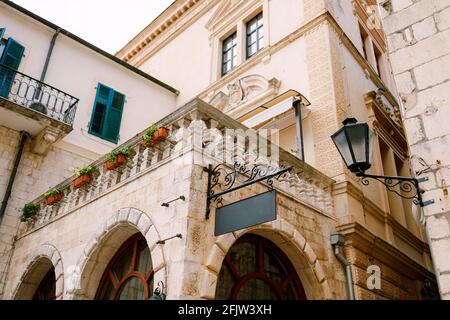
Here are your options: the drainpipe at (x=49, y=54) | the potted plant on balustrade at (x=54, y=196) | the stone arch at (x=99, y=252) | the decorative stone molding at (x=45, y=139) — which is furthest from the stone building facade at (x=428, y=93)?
the drainpipe at (x=49, y=54)

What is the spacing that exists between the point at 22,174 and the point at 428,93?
339 inches

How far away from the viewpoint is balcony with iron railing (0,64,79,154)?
30.0ft

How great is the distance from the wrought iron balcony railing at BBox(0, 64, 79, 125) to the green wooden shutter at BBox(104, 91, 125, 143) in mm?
1273

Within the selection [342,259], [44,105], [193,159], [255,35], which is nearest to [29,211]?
[44,105]

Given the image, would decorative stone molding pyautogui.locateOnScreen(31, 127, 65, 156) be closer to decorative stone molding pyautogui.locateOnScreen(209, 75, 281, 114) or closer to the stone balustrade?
the stone balustrade

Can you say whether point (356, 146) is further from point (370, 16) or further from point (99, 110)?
point (370, 16)

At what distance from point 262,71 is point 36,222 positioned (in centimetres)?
700

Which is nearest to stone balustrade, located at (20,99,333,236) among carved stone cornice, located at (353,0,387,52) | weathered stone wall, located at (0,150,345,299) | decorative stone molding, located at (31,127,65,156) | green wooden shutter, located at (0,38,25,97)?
weathered stone wall, located at (0,150,345,299)

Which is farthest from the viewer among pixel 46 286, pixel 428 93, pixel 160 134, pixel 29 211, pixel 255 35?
pixel 255 35

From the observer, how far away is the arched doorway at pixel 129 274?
224 inches

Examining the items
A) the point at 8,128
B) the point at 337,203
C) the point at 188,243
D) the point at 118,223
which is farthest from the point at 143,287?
the point at 8,128

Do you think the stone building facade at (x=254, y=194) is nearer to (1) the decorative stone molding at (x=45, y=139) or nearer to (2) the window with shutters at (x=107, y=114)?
(1) the decorative stone molding at (x=45, y=139)

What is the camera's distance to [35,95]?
10.0m
